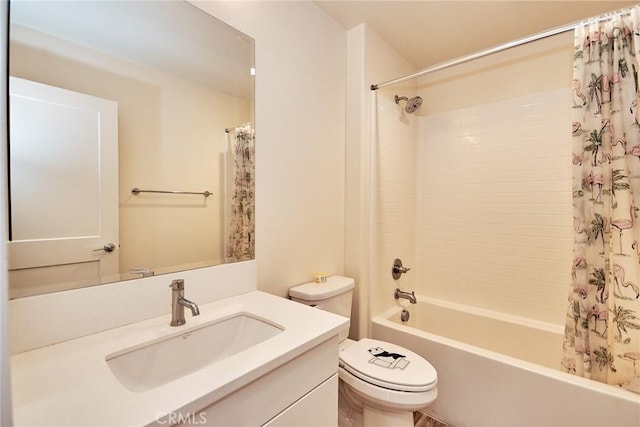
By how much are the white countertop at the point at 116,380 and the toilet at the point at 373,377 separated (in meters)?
0.48

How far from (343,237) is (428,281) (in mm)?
1009

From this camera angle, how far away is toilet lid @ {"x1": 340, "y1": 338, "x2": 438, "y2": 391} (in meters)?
1.23

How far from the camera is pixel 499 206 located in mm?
2131

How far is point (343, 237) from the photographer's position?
1946mm

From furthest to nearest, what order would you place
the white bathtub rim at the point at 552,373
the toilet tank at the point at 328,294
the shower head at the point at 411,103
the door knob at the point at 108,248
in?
the shower head at the point at 411,103 < the toilet tank at the point at 328,294 < the white bathtub rim at the point at 552,373 < the door knob at the point at 108,248

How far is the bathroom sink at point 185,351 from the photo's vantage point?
0.81m

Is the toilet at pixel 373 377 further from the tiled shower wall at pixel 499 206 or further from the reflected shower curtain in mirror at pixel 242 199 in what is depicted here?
the tiled shower wall at pixel 499 206

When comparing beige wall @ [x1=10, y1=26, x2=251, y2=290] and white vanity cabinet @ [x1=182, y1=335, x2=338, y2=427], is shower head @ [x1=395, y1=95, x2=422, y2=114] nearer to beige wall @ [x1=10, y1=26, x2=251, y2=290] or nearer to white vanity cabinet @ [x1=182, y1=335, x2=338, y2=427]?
beige wall @ [x1=10, y1=26, x2=251, y2=290]

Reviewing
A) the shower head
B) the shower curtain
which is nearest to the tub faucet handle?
the shower curtain

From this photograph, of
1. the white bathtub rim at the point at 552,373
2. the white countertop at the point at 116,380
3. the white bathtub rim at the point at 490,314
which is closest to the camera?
the white countertop at the point at 116,380

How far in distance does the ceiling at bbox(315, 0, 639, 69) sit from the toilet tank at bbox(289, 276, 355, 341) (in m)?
1.60

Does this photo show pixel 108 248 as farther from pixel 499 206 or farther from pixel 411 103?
pixel 499 206

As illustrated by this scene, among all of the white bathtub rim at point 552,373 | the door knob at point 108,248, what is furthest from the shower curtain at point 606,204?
the door knob at point 108,248

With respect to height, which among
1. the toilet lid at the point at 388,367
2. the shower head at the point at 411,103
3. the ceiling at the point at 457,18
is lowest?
the toilet lid at the point at 388,367
